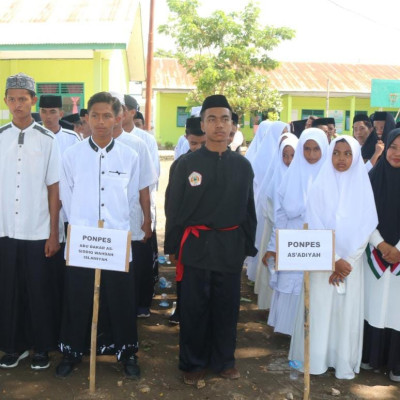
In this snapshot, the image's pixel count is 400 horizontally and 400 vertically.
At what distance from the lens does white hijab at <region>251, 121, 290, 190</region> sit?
5566mm

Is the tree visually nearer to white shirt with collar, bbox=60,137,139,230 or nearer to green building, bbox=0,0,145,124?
green building, bbox=0,0,145,124

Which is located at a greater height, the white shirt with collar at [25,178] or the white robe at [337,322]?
the white shirt with collar at [25,178]

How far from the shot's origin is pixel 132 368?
3607 mm

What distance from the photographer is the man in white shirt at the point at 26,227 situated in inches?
138

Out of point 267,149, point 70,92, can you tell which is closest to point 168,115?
point 70,92

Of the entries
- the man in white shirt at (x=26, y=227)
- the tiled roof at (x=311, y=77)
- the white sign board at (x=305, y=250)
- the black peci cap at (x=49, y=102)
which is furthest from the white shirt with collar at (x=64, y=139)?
the tiled roof at (x=311, y=77)

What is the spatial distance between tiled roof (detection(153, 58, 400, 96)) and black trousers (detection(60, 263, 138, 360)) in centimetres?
2358

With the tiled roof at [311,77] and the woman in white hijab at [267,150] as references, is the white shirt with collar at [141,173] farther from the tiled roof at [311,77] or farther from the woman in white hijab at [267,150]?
the tiled roof at [311,77]

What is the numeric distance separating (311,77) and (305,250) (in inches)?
1038

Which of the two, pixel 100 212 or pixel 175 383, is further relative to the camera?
pixel 175 383

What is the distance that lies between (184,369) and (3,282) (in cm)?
151

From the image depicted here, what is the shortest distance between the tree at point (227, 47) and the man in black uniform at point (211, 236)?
18.3m

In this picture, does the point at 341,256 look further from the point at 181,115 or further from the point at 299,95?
the point at 181,115

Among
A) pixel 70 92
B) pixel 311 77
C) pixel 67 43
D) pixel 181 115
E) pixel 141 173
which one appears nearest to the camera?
pixel 141 173
